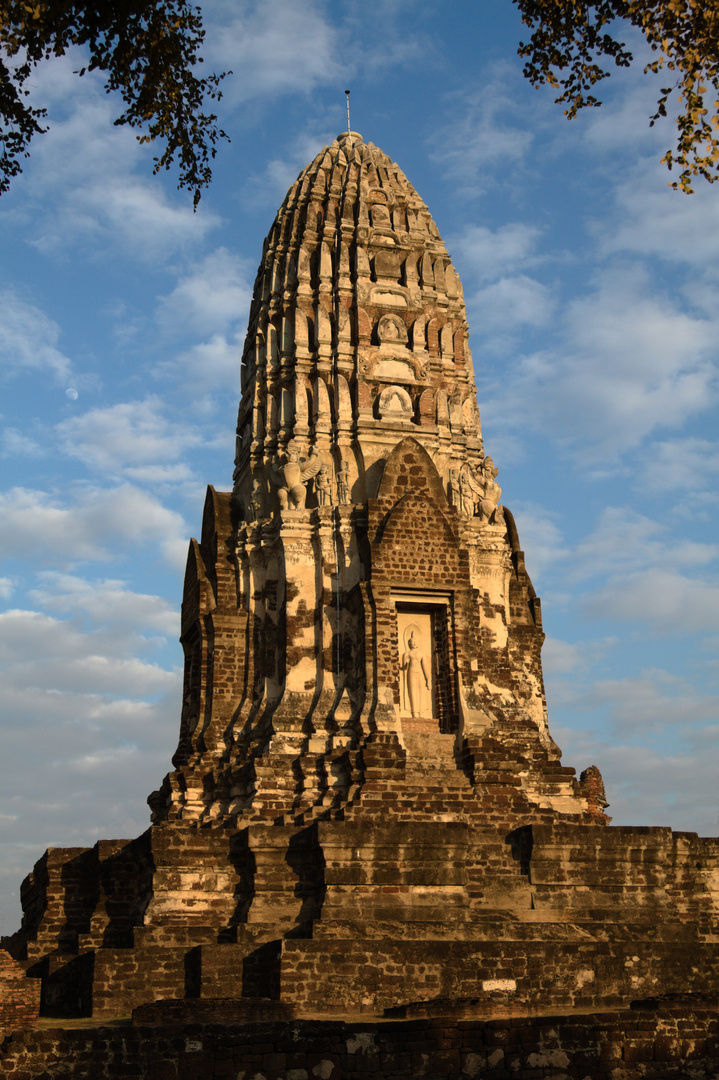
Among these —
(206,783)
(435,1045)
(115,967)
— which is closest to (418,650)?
(206,783)

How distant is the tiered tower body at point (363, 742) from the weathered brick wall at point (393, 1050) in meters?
1.39

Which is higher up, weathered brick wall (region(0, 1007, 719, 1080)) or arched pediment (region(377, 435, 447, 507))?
arched pediment (region(377, 435, 447, 507))

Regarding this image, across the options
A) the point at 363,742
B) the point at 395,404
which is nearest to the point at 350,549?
the point at 395,404

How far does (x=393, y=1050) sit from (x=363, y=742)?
7.56 metres

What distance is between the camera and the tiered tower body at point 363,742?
54.3ft

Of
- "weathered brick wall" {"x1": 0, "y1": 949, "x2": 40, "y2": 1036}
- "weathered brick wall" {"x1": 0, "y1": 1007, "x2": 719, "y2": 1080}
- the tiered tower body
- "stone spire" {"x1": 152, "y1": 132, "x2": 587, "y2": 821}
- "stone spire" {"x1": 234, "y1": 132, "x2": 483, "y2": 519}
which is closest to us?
"weathered brick wall" {"x1": 0, "y1": 1007, "x2": 719, "y2": 1080}

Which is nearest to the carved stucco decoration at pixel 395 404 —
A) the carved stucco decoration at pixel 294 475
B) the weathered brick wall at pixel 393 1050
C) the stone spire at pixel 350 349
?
the stone spire at pixel 350 349

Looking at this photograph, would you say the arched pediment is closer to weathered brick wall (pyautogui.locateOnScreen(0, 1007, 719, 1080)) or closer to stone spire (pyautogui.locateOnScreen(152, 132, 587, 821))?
stone spire (pyautogui.locateOnScreen(152, 132, 587, 821))

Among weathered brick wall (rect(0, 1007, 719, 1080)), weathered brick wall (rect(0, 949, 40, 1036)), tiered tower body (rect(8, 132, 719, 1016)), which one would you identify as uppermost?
tiered tower body (rect(8, 132, 719, 1016))

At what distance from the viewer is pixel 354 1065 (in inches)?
476

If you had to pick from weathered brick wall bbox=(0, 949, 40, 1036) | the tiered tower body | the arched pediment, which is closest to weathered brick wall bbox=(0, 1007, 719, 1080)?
the tiered tower body

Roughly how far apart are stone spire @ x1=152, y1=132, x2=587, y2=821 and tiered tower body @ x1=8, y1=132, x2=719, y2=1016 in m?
0.05

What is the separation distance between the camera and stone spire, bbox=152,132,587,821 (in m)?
20.5

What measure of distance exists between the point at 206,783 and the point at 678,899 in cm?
860
